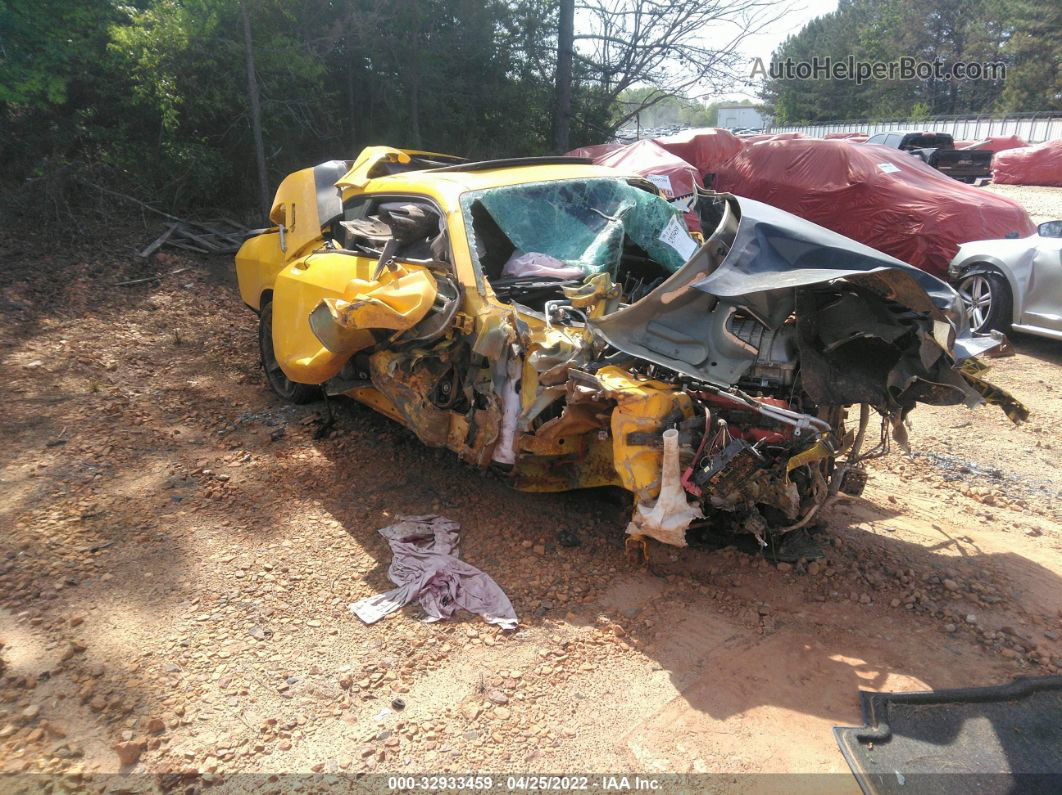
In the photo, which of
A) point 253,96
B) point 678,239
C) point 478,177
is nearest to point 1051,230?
point 678,239

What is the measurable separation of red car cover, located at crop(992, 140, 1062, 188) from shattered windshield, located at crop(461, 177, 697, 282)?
21359 mm

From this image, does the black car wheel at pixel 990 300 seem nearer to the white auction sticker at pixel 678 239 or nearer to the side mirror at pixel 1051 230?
the side mirror at pixel 1051 230

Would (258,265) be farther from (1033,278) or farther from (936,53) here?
(936,53)

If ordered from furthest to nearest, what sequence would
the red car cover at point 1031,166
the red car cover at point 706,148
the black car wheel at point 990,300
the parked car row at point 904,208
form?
the red car cover at point 1031,166 → the red car cover at point 706,148 → the black car wheel at point 990,300 → the parked car row at point 904,208

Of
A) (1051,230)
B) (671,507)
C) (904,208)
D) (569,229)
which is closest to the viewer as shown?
(671,507)

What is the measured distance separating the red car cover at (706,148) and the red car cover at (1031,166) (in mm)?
13244

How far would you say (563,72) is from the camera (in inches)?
508

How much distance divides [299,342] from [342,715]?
2614mm

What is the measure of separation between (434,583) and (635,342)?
4.97 ft

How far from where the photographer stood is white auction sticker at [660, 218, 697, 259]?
459 centimetres

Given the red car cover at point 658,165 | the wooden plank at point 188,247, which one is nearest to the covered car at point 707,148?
the red car cover at point 658,165

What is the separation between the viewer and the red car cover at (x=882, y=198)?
8.66 meters

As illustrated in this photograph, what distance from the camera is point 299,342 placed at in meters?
4.70

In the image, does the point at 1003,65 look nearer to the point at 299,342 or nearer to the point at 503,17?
Result: the point at 503,17
